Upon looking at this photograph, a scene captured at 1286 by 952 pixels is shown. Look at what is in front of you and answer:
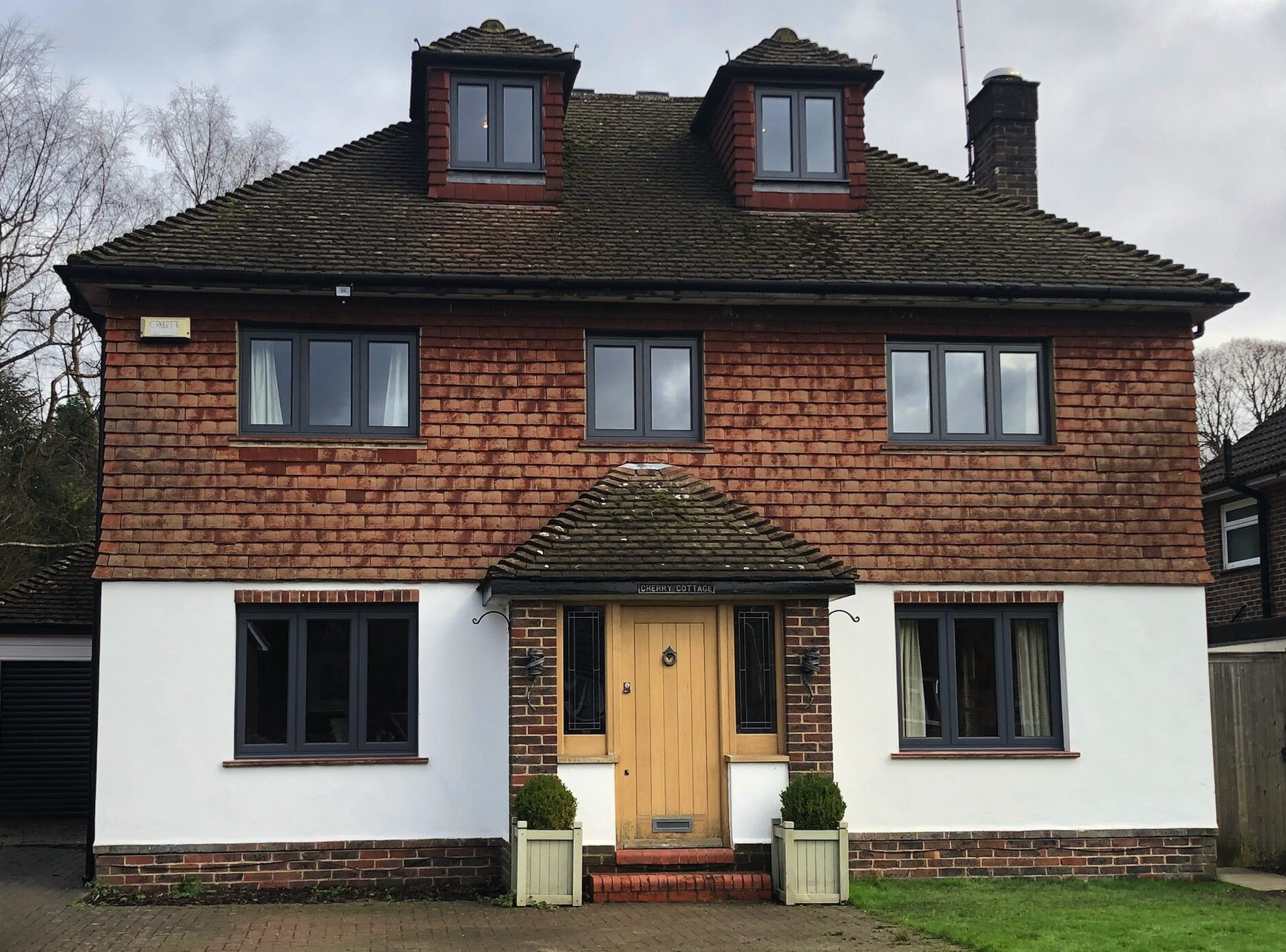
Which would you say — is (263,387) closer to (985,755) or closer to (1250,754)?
(985,755)

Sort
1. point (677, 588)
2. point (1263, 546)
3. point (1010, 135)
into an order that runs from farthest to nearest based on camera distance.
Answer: point (1263, 546)
point (1010, 135)
point (677, 588)

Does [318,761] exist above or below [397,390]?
below

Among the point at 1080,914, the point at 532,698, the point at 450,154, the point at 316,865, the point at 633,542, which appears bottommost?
the point at 1080,914

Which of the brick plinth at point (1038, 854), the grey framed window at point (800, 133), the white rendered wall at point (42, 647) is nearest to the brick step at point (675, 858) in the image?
the brick plinth at point (1038, 854)

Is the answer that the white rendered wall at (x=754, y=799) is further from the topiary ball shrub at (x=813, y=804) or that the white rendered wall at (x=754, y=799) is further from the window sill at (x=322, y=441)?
the window sill at (x=322, y=441)

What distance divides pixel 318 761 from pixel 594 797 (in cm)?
256

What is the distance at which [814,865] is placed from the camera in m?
11.9

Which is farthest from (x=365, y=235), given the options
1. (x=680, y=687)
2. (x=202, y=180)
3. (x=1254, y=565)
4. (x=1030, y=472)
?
(x=202, y=180)

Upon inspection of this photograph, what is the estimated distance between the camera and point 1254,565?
20.2 metres

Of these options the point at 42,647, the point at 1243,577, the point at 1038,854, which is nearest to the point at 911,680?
the point at 1038,854

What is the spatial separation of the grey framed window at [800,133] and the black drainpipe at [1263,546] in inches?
321

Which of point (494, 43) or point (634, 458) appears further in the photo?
point (494, 43)

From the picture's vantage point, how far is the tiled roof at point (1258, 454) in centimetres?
1909

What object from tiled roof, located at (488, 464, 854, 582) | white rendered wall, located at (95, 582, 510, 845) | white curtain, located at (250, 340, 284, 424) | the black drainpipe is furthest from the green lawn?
the black drainpipe
